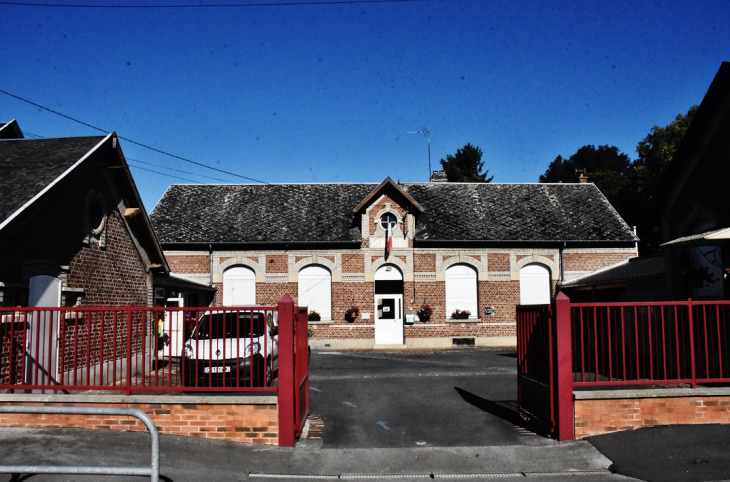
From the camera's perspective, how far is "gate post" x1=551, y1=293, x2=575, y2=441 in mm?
8438

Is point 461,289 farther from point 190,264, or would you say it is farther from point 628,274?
point 190,264

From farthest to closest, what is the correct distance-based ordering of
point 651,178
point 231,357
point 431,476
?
point 651,178
point 231,357
point 431,476

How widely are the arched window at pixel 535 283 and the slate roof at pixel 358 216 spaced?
140cm

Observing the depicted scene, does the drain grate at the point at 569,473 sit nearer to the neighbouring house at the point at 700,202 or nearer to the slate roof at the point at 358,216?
the neighbouring house at the point at 700,202

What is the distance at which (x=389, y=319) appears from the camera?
27062 mm

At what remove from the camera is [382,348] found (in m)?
26.2

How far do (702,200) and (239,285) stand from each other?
19197mm

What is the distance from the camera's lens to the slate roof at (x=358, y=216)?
90.0 ft

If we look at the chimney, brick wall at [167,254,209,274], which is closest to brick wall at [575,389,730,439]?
brick wall at [167,254,209,274]

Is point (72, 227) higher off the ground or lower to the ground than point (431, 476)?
higher

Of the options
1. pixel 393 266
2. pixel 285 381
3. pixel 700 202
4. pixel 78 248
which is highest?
pixel 700 202

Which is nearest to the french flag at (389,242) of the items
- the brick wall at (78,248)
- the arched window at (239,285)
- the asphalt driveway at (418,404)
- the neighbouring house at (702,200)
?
the arched window at (239,285)

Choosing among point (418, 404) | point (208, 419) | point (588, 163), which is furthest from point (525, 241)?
point (588, 163)

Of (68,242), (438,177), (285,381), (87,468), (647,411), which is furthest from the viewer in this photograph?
(438,177)
